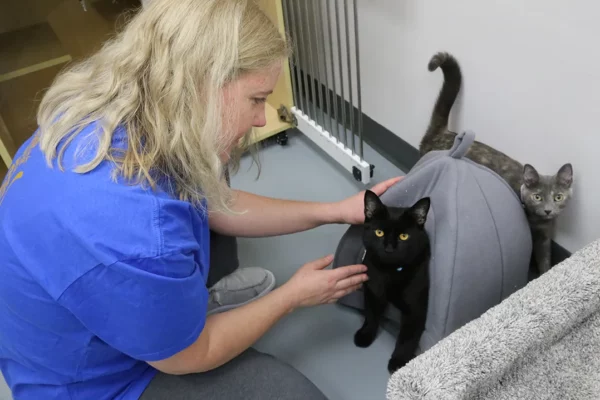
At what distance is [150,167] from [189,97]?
0.36 feet

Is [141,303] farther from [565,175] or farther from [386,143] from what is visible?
[386,143]

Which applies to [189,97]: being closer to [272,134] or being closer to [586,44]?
[586,44]

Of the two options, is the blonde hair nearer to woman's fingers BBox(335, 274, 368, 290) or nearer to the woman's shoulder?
the woman's shoulder

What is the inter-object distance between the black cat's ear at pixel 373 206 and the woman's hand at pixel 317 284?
118 mm

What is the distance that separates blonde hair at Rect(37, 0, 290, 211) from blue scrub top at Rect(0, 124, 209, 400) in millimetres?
22

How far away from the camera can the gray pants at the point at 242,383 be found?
863mm

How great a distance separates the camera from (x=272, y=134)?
184cm

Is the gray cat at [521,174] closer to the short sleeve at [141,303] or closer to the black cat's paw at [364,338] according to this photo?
the black cat's paw at [364,338]

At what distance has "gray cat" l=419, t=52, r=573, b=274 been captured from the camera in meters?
1.17

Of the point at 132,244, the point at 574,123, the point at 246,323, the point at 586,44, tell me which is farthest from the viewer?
the point at 574,123

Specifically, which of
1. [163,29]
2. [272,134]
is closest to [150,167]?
[163,29]

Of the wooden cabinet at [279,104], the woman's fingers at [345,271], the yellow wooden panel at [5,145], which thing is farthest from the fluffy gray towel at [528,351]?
the yellow wooden panel at [5,145]

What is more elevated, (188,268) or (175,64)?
(175,64)

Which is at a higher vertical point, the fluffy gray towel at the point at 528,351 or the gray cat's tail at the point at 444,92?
the gray cat's tail at the point at 444,92
